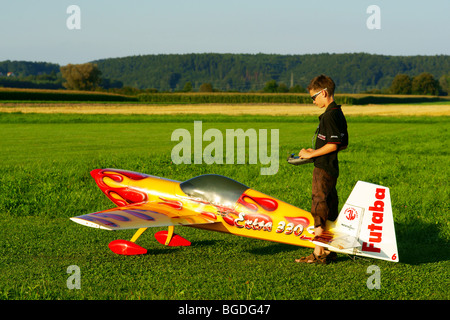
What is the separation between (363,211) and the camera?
6.89 metres

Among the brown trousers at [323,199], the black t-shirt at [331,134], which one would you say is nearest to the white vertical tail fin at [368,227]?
the brown trousers at [323,199]

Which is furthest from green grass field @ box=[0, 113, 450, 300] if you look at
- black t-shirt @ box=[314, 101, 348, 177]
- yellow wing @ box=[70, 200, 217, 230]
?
black t-shirt @ box=[314, 101, 348, 177]

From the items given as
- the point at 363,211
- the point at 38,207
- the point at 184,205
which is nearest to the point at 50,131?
the point at 38,207

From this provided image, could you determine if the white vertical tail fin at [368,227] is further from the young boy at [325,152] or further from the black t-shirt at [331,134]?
the black t-shirt at [331,134]

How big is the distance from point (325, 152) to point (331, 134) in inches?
10.9

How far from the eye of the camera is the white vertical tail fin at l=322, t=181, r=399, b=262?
6.71 metres

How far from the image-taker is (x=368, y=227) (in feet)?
22.4

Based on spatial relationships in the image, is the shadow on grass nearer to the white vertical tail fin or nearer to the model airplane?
the white vertical tail fin

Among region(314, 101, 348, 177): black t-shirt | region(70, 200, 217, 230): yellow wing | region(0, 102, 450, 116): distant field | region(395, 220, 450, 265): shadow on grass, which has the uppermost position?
region(314, 101, 348, 177): black t-shirt

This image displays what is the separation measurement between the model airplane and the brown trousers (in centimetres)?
16

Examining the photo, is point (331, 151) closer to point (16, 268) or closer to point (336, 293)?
point (336, 293)

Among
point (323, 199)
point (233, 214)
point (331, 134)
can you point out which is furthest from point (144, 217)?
point (331, 134)

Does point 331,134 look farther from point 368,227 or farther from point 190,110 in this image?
point 190,110
